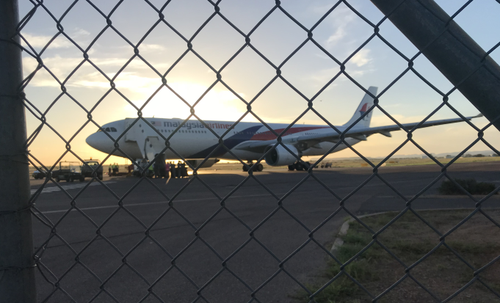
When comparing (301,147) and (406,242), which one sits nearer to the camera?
(406,242)

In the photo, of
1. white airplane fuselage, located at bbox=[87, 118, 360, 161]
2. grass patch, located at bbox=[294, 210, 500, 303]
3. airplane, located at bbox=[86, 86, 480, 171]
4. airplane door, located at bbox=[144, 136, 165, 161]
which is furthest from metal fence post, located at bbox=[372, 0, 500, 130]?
airplane door, located at bbox=[144, 136, 165, 161]

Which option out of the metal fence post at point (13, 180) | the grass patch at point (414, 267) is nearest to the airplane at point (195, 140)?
the grass patch at point (414, 267)

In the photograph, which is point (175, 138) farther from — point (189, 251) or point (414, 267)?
point (414, 267)

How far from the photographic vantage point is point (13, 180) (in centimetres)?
131

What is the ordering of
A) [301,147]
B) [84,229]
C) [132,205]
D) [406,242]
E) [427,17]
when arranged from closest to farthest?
[427,17] → [406,242] → [84,229] → [132,205] → [301,147]

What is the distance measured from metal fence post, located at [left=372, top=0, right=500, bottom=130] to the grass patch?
0.98m

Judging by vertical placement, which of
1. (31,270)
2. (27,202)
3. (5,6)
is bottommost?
(31,270)

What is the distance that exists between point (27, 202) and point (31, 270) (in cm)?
27

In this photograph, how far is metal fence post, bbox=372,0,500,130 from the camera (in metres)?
0.96

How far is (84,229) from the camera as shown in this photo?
5312 millimetres

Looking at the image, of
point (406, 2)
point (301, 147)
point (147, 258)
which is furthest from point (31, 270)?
point (301, 147)

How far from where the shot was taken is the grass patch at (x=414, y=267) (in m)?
2.52

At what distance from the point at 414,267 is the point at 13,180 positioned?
2.56m

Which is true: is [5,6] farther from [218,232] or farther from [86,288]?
[218,232]
